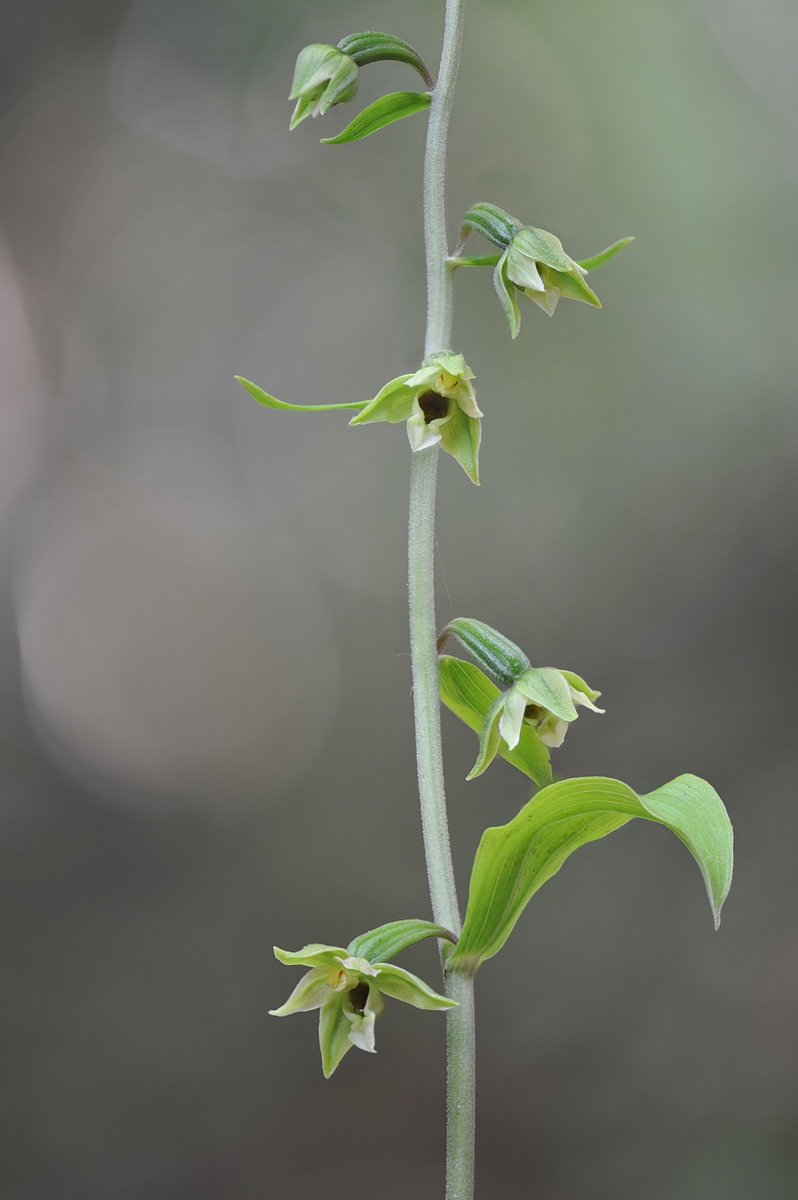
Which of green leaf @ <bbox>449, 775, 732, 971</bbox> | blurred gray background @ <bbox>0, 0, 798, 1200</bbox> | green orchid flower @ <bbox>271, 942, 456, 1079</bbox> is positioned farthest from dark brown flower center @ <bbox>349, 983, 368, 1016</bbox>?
blurred gray background @ <bbox>0, 0, 798, 1200</bbox>

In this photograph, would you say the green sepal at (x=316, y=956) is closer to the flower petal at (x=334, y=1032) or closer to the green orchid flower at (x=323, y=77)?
the flower petal at (x=334, y=1032)

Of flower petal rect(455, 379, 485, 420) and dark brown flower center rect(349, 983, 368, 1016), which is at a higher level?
flower petal rect(455, 379, 485, 420)

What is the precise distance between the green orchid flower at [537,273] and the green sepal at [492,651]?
0.34m

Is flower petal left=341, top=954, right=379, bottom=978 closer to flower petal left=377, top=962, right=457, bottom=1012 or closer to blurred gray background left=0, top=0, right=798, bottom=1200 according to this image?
flower petal left=377, top=962, right=457, bottom=1012

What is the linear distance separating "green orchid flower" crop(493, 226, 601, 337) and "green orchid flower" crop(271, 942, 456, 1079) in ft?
2.32

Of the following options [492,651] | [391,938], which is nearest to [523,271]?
[492,651]

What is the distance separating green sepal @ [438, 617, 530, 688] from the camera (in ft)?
4.01

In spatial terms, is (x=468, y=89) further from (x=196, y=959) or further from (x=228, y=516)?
(x=196, y=959)

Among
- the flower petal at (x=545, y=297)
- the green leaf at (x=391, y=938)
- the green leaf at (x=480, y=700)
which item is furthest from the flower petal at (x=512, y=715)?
the flower petal at (x=545, y=297)

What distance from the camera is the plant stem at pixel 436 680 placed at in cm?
116

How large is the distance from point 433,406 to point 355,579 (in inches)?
96.0

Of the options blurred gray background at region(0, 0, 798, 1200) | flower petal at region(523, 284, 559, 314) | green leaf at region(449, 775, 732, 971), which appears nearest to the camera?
green leaf at region(449, 775, 732, 971)

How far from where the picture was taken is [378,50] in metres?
1.36

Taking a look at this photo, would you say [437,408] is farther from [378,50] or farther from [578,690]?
[378,50]
